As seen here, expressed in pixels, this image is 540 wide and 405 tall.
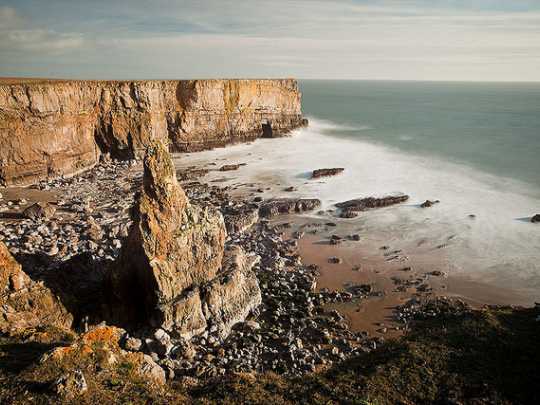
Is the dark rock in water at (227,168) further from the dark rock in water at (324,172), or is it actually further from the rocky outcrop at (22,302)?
the rocky outcrop at (22,302)

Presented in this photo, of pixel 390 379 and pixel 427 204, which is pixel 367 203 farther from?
pixel 390 379

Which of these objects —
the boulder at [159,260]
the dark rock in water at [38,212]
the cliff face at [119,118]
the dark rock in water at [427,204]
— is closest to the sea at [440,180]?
the dark rock in water at [427,204]

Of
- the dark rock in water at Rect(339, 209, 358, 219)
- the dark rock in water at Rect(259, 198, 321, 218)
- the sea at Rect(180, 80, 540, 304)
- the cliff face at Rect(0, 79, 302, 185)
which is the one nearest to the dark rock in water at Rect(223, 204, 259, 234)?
the dark rock in water at Rect(259, 198, 321, 218)

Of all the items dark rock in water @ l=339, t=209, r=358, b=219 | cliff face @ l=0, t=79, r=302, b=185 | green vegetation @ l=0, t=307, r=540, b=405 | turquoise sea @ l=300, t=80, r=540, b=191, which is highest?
cliff face @ l=0, t=79, r=302, b=185

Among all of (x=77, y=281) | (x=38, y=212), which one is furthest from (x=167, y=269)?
(x=38, y=212)

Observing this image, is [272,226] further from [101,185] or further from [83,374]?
[83,374]

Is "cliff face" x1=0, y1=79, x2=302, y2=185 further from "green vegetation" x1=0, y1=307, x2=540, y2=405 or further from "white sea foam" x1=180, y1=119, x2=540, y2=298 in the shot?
"green vegetation" x1=0, y1=307, x2=540, y2=405
